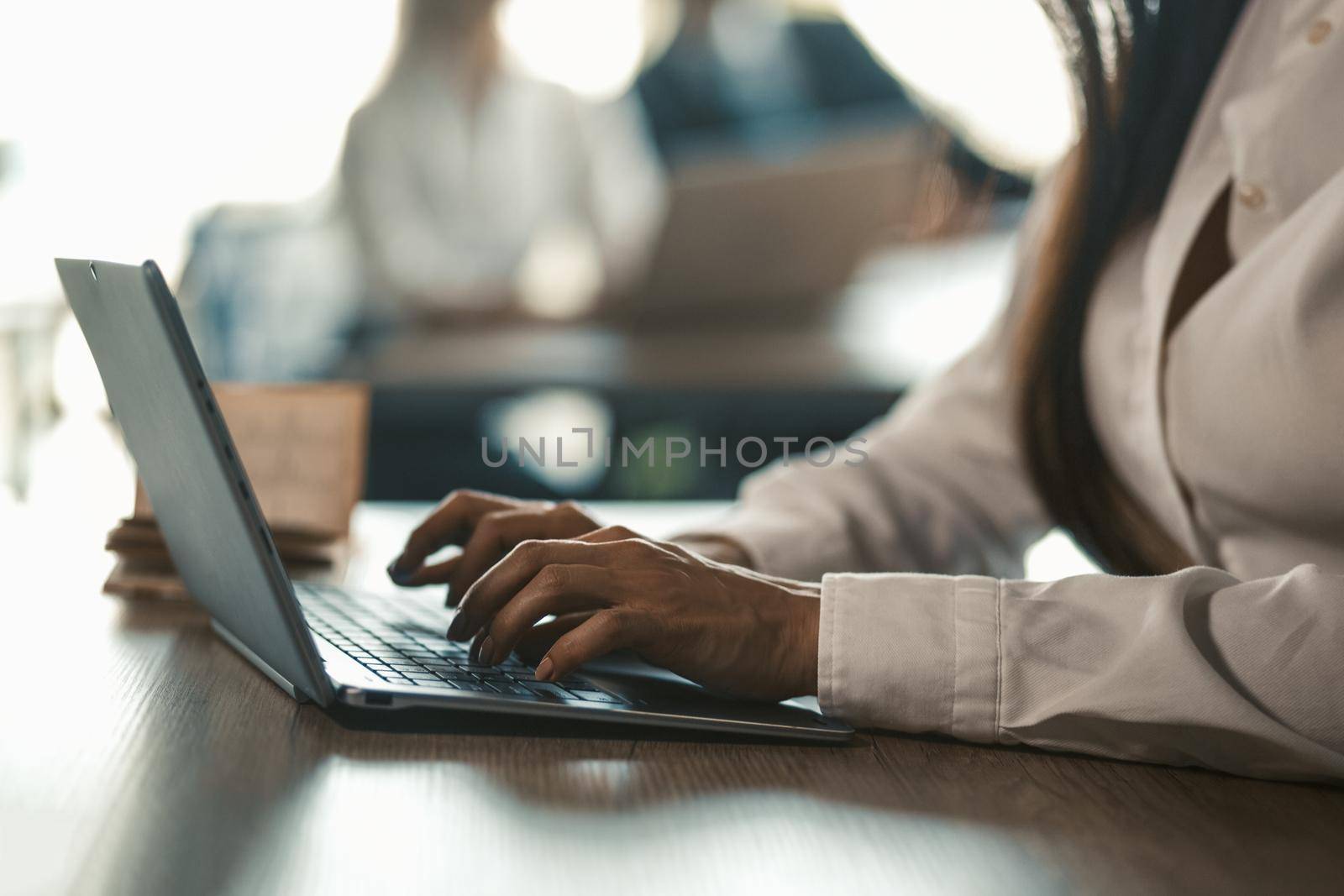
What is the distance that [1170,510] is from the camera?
802 mm

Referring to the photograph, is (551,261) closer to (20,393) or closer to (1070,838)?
(20,393)

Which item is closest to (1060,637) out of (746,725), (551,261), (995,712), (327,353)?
(995,712)

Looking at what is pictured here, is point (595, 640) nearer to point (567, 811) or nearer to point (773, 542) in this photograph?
point (567, 811)

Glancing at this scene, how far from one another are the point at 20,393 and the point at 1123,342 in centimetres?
314

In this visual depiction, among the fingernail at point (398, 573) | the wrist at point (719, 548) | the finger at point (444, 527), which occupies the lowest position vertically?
the wrist at point (719, 548)

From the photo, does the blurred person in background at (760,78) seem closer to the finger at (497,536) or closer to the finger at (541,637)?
the finger at (497,536)

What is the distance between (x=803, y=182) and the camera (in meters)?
2.13

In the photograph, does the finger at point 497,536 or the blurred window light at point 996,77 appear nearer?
the finger at point 497,536

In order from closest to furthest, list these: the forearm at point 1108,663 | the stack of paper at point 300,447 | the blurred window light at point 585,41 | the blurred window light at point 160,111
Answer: the forearm at point 1108,663 < the stack of paper at point 300,447 < the blurred window light at point 160,111 < the blurred window light at point 585,41

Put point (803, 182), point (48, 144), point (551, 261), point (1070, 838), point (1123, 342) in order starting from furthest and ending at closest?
point (551, 261)
point (48, 144)
point (803, 182)
point (1123, 342)
point (1070, 838)

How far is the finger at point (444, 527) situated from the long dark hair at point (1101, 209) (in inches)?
16.8

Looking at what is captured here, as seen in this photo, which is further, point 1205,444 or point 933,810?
point 1205,444

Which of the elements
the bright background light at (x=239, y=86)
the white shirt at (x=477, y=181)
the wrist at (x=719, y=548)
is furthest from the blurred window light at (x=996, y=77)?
the white shirt at (x=477, y=181)

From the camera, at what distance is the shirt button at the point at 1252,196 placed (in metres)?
0.70
